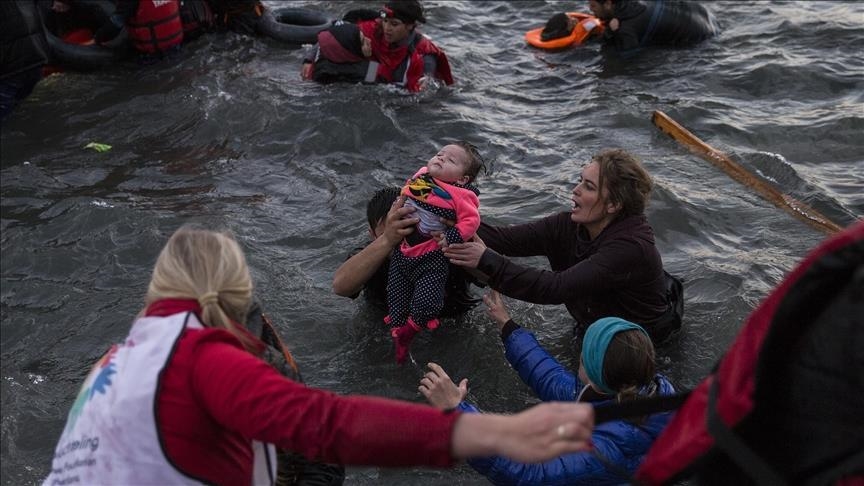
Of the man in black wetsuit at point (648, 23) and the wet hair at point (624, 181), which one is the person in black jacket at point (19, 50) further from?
the wet hair at point (624, 181)

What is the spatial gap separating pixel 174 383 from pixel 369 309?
3000mm

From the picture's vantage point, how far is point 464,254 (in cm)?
441

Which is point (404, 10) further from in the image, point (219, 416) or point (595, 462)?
point (219, 416)

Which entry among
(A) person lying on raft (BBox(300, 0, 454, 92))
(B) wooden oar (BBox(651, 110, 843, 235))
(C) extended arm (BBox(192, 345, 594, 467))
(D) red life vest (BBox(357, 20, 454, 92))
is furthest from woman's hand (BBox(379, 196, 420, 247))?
(D) red life vest (BBox(357, 20, 454, 92))

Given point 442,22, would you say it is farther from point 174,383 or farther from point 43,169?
point 174,383

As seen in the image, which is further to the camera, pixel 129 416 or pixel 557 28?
pixel 557 28

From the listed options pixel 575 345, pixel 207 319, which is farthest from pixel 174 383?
pixel 575 345

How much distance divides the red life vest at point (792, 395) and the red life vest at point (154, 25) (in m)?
9.33

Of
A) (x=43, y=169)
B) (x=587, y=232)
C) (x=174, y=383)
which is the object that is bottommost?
(x=43, y=169)

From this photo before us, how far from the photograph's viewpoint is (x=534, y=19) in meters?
12.4

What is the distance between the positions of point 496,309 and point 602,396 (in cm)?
87

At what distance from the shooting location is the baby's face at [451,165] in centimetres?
466

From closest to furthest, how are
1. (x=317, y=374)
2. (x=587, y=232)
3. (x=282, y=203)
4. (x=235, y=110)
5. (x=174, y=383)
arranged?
(x=174, y=383), (x=587, y=232), (x=317, y=374), (x=282, y=203), (x=235, y=110)

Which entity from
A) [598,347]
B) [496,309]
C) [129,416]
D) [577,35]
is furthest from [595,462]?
[577,35]
